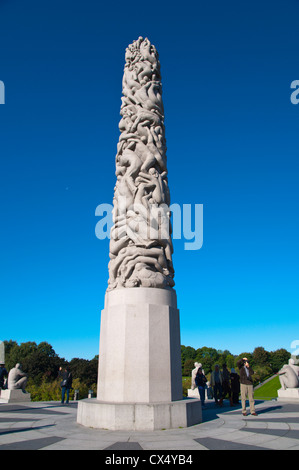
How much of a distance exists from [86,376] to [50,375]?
309 inches

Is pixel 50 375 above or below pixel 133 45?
below

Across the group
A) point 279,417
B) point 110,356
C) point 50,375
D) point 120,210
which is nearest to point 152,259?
point 120,210

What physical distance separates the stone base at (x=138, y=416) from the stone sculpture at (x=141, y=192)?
3.14 m

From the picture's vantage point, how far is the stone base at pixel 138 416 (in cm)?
734

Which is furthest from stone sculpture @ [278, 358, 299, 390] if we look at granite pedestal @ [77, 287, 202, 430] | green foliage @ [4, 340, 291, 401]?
green foliage @ [4, 340, 291, 401]

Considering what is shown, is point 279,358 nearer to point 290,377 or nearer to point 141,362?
point 290,377

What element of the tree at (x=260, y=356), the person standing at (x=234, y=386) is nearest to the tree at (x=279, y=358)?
the tree at (x=260, y=356)

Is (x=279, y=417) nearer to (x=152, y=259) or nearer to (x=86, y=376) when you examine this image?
(x=152, y=259)

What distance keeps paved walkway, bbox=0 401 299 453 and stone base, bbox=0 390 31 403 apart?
670 cm

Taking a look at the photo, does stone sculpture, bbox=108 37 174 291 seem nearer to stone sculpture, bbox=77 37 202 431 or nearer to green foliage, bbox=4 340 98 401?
stone sculpture, bbox=77 37 202 431

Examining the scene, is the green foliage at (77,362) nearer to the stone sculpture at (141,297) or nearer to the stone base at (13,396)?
the stone base at (13,396)

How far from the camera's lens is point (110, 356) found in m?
8.96
